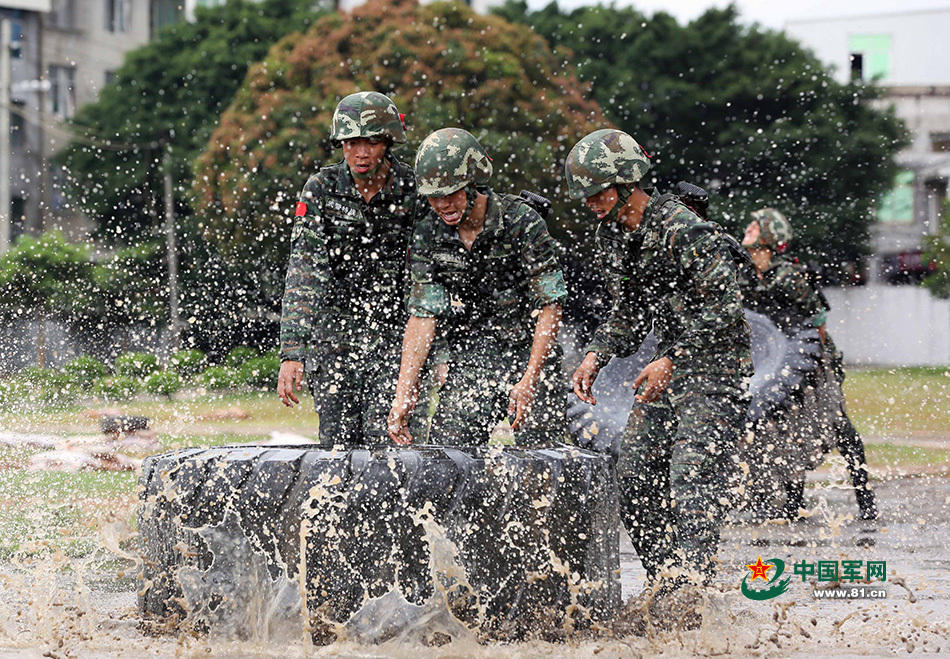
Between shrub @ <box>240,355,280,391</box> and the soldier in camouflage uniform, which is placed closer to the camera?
the soldier in camouflage uniform

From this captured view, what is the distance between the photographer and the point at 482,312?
5742 millimetres

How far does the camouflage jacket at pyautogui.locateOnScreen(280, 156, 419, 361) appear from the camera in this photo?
5.86m

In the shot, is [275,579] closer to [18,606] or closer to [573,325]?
[18,606]

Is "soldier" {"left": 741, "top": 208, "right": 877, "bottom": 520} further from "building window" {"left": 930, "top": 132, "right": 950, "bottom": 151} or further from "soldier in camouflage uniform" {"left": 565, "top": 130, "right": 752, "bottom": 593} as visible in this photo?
"building window" {"left": 930, "top": 132, "right": 950, "bottom": 151}

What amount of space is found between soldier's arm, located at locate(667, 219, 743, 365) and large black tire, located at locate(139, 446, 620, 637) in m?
0.89

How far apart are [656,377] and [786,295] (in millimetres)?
3256

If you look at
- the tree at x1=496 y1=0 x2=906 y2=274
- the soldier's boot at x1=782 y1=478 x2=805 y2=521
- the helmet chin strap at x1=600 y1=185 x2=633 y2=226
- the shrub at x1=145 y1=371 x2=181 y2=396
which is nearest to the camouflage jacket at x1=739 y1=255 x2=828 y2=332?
the soldier's boot at x1=782 y1=478 x2=805 y2=521

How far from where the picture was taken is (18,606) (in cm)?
529

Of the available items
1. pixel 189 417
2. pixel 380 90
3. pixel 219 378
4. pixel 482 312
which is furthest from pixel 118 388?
pixel 482 312

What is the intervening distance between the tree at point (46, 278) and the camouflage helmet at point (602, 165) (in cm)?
2161

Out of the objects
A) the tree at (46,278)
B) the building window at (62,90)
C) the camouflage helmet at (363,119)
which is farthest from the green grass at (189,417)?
the building window at (62,90)

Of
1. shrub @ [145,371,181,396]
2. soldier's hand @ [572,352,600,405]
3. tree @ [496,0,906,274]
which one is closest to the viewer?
soldier's hand @ [572,352,600,405]

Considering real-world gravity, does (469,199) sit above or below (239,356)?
above

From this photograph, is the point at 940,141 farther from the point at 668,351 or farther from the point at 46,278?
the point at 668,351
